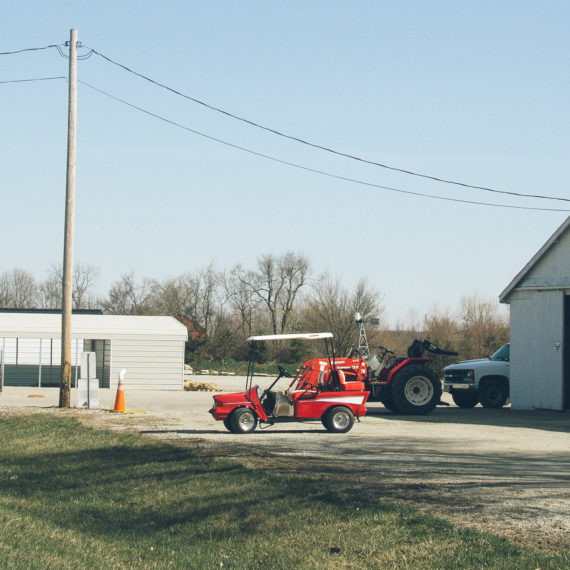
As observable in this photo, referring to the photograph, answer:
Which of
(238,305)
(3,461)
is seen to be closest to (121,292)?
(238,305)

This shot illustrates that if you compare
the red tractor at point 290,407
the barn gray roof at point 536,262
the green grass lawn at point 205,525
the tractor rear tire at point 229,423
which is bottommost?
the green grass lawn at point 205,525

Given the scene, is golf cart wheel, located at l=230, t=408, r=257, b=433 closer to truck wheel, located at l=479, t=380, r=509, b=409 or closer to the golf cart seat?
the golf cart seat

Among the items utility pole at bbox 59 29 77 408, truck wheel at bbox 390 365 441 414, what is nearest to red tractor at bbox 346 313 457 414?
truck wheel at bbox 390 365 441 414

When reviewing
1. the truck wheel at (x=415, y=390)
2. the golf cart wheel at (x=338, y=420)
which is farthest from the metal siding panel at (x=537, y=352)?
the golf cart wheel at (x=338, y=420)

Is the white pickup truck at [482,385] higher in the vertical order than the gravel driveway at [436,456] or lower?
higher

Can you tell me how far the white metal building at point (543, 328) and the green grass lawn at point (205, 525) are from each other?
12.9m

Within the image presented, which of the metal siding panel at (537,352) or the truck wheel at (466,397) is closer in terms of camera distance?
the metal siding panel at (537,352)

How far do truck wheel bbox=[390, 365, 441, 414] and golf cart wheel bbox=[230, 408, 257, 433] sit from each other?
5.00 meters

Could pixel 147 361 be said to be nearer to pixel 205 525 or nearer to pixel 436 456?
pixel 436 456

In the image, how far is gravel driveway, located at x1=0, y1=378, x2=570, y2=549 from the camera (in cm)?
853

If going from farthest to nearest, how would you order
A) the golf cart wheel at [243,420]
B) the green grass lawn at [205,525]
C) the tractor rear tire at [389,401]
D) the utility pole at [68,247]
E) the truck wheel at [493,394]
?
the truck wheel at [493,394] < the utility pole at [68,247] < the tractor rear tire at [389,401] < the golf cart wheel at [243,420] < the green grass lawn at [205,525]

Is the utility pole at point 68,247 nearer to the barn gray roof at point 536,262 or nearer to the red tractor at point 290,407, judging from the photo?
the red tractor at point 290,407

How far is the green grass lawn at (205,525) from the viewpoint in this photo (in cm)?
723

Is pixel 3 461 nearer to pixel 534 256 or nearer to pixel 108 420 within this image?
pixel 108 420
